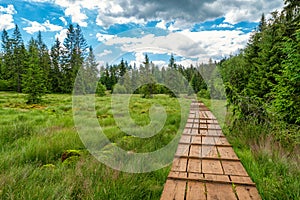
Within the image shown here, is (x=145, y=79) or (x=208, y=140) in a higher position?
(x=145, y=79)

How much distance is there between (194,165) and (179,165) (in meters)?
0.24

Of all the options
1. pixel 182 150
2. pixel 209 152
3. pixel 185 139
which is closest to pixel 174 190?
pixel 182 150

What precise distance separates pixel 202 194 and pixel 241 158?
1.46m

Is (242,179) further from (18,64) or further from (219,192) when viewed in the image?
(18,64)

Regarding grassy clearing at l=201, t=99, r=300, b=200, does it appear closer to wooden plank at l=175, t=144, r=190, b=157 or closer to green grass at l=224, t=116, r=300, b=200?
green grass at l=224, t=116, r=300, b=200

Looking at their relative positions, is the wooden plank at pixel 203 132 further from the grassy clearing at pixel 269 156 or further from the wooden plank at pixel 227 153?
the wooden plank at pixel 227 153

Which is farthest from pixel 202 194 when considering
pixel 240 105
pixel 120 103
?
pixel 120 103

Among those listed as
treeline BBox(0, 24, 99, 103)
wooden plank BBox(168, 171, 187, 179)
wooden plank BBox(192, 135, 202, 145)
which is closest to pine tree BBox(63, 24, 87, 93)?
treeline BBox(0, 24, 99, 103)

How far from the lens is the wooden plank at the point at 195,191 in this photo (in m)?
1.96

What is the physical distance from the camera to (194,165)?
2818mm

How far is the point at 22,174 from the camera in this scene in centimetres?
214

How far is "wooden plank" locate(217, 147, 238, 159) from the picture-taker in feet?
10.5

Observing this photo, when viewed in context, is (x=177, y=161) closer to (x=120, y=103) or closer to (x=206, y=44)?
(x=206, y=44)

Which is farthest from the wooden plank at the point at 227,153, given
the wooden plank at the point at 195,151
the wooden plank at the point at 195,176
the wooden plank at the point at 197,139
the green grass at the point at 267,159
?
the wooden plank at the point at 195,176
